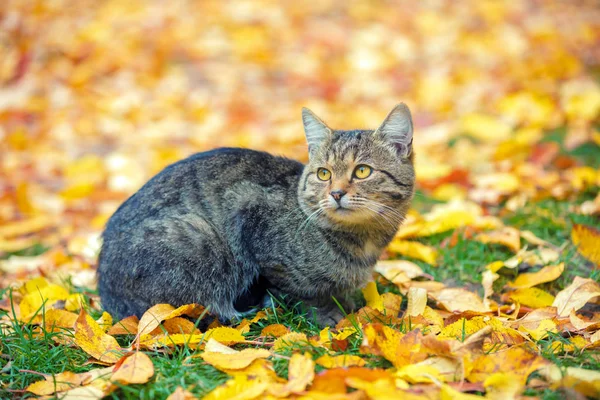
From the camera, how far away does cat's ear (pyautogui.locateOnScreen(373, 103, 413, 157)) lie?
3.51 meters

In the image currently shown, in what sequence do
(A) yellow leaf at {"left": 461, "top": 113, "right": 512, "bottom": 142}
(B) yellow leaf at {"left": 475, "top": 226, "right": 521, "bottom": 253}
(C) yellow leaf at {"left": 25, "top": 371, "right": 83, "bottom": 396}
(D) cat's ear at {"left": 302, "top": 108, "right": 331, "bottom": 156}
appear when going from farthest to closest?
(A) yellow leaf at {"left": 461, "top": 113, "right": 512, "bottom": 142}, (B) yellow leaf at {"left": 475, "top": 226, "right": 521, "bottom": 253}, (D) cat's ear at {"left": 302, "top": 108, "right": 331, "bottom": 156}, (C) yellow leaf at {"left": 25, "top": 371, "right": 83, "bottom": 396}

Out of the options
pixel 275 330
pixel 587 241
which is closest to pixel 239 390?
pixel 275 330

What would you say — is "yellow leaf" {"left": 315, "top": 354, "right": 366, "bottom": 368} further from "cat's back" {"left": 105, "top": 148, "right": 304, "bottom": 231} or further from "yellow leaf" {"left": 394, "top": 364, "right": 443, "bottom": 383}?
"cat's back" {"left": 105, "top": 148, "right": 304, "bottom": 231}

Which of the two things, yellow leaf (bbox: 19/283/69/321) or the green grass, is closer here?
the green grass

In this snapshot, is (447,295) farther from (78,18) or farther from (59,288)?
(78,18)

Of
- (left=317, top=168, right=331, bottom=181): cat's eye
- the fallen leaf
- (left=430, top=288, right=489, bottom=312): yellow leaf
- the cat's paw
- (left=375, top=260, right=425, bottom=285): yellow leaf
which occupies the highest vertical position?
(left=317, top=168, right=331, bottom=181): cat's eye

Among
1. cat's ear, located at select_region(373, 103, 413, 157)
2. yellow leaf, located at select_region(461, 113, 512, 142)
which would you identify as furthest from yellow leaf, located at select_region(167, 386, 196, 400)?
yellow leaf, located at select_region(461, 113, 512, 142)

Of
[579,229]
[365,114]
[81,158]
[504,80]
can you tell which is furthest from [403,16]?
[579,229]

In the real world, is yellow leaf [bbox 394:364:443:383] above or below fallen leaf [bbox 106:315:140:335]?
above

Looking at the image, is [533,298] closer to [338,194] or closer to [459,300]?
[459,300]

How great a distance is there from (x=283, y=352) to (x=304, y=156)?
413 cm

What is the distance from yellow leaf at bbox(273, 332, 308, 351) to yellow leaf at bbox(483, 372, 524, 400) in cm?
89

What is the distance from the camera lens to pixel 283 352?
2.86 m

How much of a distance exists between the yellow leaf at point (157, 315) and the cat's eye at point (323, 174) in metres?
1.06
